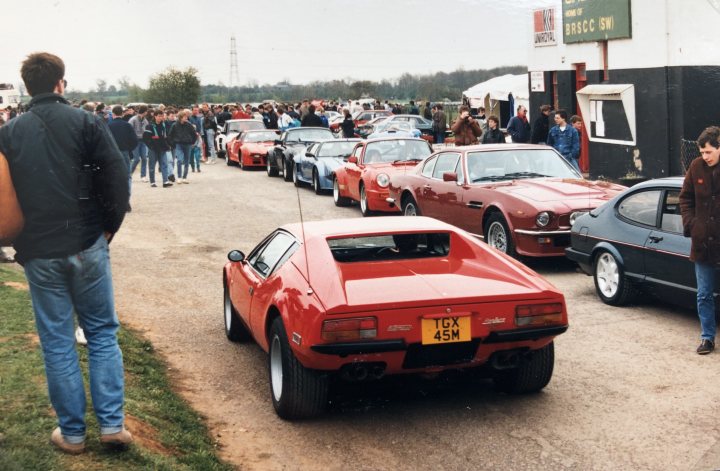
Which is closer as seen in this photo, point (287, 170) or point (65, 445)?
point (65, 445)

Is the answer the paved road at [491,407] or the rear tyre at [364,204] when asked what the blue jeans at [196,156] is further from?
the paved road at [491,407]

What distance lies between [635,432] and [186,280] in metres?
6.66

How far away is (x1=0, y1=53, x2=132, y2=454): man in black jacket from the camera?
14.6ft

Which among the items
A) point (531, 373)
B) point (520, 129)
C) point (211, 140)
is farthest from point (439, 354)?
point (211, 140)

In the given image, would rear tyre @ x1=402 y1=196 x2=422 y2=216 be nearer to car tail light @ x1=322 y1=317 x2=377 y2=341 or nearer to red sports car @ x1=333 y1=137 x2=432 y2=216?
red sports car @ x1=333 y1=137 x2=432 y2=216

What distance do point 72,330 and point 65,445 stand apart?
0.56 m

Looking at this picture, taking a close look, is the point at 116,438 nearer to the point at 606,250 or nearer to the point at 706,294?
the point at 706,294

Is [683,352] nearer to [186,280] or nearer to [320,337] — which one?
[320,337]

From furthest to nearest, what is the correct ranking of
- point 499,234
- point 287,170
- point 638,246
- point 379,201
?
1. point 287,170
2. point 379,201
3. point 499,234
4. point 638,246

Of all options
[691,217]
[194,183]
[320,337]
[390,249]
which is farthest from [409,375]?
[194,183]

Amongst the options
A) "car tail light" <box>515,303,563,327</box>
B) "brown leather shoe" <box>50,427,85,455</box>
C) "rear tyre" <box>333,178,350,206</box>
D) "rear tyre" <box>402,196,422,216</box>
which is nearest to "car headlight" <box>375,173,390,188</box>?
"rear tyre" <box>402,196,422,216</box>

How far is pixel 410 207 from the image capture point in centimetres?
1434

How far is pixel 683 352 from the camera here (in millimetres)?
7527

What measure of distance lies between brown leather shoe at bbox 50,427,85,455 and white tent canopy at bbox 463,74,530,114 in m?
30.5
